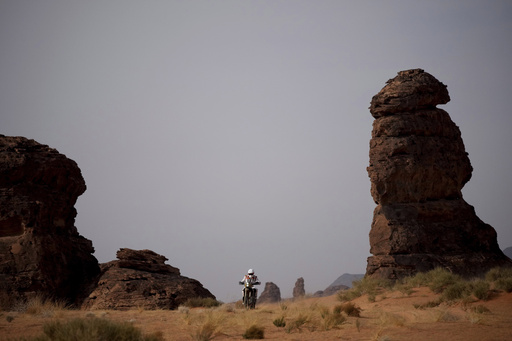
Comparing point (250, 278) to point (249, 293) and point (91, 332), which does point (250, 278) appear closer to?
point (249, 293)

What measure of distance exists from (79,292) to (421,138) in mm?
20050

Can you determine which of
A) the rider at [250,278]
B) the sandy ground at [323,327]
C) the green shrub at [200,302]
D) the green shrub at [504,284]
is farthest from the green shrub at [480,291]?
the green shrub at [200,302]

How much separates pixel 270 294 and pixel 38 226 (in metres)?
34.8

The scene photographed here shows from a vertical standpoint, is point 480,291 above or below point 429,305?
above

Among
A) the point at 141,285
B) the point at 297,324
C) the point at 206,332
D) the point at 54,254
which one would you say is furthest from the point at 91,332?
the point at 54,254

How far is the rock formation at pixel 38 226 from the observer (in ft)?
64.2

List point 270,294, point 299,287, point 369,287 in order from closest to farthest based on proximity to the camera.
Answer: point 369,287, point 270,294, point 299,287

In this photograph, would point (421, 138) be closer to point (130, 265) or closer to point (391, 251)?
point (391, 251)

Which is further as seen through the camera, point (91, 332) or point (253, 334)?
point (253, 334)

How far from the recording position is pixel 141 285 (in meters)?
21.3

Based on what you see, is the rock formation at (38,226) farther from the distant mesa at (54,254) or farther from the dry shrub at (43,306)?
the dry shrub at (43,306)

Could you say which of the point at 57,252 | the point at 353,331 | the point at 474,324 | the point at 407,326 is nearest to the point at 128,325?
the point at 353,331

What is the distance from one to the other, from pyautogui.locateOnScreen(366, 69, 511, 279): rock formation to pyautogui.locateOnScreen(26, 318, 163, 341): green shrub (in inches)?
758

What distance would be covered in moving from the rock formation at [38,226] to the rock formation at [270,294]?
3055cm
